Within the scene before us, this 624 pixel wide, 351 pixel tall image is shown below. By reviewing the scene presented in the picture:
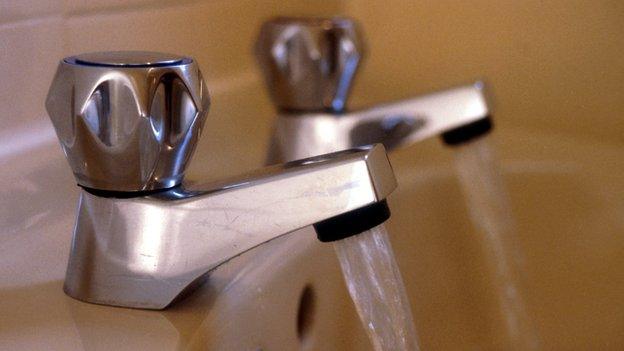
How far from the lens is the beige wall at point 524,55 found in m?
0.75

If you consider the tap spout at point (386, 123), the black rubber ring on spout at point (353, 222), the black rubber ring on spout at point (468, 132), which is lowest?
the black rubber ring on spout at point (468, 132)

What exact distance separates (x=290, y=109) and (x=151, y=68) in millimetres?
255

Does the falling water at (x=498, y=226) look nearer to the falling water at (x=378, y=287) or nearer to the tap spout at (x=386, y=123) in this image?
the tap spout at (x=386, y=123)

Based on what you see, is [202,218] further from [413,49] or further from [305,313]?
[413,49]

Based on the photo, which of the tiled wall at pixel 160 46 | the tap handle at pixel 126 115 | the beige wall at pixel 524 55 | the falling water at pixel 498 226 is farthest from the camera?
the beige wall at pixel 524 55

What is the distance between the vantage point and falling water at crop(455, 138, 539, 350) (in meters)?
0.57

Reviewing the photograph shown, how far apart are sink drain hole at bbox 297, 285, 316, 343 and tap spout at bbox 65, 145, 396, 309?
14 cm

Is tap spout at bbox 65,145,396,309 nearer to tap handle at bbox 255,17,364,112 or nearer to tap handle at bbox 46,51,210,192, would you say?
tap handle at bbox 46,51,210,192

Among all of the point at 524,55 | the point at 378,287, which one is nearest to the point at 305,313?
the point at 378,287

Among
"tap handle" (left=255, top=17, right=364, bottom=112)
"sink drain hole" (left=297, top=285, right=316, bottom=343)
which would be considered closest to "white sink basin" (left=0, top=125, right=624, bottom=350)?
"sink drain hole" (left=297, top=285, right=316, bottom=343)

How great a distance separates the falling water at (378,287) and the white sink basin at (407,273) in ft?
0.18

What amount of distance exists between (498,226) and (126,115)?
363mm

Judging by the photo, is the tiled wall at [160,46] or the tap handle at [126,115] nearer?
the tap handle at [126,115]

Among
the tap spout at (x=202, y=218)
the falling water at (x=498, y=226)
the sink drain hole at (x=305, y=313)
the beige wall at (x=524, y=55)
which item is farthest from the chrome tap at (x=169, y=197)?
the beige wall at (x=524, y=55)
